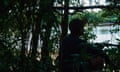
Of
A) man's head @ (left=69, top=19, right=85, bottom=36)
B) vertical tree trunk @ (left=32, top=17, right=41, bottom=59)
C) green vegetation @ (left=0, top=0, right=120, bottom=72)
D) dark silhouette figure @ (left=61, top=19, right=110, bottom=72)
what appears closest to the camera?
dark silhouette figure @ (left=61, top=19, right=110, bottom=72)

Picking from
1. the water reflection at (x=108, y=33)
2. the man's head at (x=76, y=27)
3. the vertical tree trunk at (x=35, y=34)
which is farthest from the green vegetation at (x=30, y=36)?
the water reflection at (x=108, y=33)

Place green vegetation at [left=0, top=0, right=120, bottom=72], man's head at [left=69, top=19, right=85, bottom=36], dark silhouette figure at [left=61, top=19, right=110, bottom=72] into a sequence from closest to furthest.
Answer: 1. dark silhouette figure at [left=61, top=19, right=110, bottom=72]
2. green vegetation at [left=0, top=0, right=120, bottom=72]
3. man's head at [left=69, top=19, right=85, bottom=36]

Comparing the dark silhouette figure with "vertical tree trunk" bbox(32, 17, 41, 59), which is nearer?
the dark silhouette figure

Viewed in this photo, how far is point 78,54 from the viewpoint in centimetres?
222

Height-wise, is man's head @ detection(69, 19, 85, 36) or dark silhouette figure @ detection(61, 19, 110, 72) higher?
man's head @ detection(69, 19, 85, 36)

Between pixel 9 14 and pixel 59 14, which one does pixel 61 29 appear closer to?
pixel 59 14

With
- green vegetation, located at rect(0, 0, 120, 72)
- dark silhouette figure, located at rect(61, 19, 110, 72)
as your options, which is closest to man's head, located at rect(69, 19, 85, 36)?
dark silhouette figure, located at rect(61, 19, 110, 72)

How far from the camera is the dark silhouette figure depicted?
219 centimetres

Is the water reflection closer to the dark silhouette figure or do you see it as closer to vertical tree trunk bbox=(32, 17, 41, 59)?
the dark silhouette figure

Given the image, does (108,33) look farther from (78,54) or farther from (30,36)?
(78,54)

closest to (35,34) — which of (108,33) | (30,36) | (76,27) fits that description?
(30,36)

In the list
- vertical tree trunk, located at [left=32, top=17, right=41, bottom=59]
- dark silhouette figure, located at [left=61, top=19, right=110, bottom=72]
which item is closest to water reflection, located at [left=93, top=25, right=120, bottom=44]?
dark silhouette figure, located at [left=61, top=19, right=110, bottom=72]

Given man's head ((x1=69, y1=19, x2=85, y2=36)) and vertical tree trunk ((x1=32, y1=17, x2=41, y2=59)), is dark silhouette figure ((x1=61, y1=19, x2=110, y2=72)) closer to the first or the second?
man's head ((x1=69, y1=19, x2=85, y2=36))

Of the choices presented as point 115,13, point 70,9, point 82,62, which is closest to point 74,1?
Answer: point 70,9
